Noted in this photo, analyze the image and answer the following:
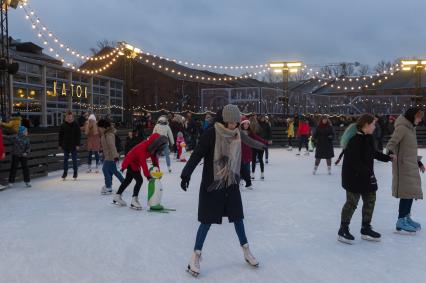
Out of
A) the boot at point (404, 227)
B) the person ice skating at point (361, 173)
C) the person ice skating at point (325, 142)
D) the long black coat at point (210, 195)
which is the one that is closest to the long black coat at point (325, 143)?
the person ice skating at point (325, 142)

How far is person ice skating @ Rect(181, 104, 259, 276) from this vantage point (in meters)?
Result: 3.97

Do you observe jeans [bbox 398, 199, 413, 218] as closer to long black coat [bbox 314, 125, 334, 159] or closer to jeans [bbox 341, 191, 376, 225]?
jeans [bbox 341, 191, 376, 225]

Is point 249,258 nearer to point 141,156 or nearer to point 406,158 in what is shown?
point 406,158

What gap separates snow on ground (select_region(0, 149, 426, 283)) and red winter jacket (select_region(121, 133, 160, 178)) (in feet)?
2.15

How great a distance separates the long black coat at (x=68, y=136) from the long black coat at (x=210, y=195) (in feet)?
22.3

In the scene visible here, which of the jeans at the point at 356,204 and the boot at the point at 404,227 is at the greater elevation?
the jeans at the point at 356,204

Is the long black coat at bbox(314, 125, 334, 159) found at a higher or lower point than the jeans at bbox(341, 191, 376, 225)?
higher

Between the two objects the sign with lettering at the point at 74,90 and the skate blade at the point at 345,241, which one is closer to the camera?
the skate blade at the point at 345,241

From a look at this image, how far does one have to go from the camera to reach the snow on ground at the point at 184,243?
3998 millimetres

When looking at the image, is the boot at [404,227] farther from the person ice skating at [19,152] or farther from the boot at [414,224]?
the person ice skating at [19,152]

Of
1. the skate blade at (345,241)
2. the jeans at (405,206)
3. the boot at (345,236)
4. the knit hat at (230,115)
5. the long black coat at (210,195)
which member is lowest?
the skate blade at (345,241)

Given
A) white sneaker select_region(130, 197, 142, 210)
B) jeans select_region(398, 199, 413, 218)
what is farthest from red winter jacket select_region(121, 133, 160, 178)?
jeans select_region(398, 199, 413, 218)

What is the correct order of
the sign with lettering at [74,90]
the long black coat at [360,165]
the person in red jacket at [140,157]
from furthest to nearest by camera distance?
1. the sign with lettering at [74,90]
2. the person in red jacket at [140,157]
3. the long black coat at [360,165]

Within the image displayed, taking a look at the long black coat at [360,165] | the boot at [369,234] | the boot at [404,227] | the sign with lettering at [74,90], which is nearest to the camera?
the long black coat at [360,165]
